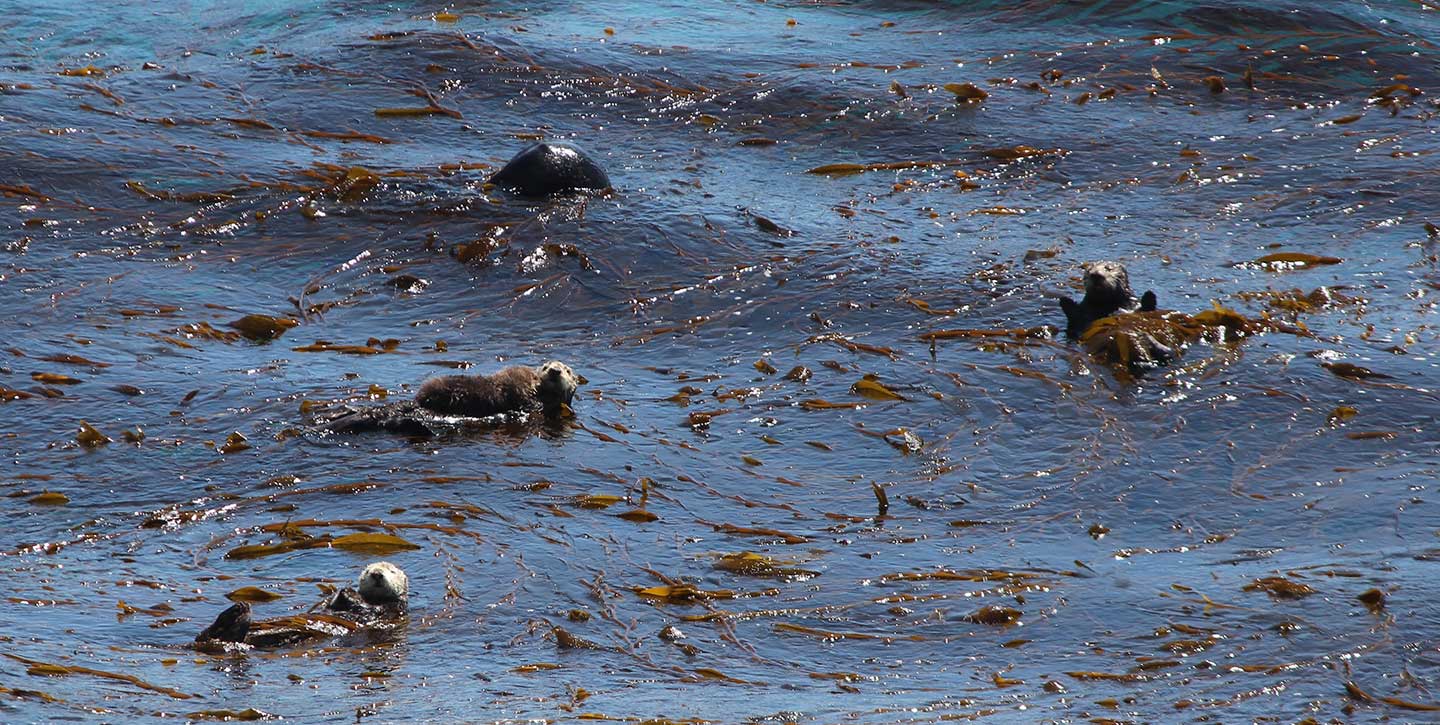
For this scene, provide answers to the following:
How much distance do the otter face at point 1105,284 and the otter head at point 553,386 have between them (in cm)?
256

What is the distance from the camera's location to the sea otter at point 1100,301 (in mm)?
7355

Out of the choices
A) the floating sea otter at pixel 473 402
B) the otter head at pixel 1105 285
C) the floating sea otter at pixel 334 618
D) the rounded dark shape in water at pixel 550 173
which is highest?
the rounded dark shape in water at pixel 550 173

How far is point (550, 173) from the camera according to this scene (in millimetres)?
8906

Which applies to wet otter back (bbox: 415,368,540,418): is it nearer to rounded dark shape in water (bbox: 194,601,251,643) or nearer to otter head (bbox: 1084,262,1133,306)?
rounded dark shape in water (bbox: 194,601,251,643)

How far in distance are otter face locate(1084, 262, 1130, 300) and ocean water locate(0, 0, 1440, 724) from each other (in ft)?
0.81

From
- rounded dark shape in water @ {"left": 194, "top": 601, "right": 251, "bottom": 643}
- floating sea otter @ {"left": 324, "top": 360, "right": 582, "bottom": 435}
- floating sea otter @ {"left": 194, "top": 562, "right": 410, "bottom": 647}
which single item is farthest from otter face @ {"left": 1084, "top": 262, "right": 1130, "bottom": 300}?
rounded dark shape in water @ {"left": 194, "top": 601, "right": 251, "bottom": 643}

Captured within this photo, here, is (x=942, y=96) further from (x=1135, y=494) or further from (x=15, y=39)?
(x=15, y=39)

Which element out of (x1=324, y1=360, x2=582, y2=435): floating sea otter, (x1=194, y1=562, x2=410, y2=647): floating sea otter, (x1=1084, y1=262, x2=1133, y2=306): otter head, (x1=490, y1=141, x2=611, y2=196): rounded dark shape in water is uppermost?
(x1=490, y1=141, x2=611, y2=196): rounded dark shape in water

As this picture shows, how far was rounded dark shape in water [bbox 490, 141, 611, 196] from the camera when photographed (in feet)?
29.2

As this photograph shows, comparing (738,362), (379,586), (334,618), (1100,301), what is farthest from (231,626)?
(1100,301)

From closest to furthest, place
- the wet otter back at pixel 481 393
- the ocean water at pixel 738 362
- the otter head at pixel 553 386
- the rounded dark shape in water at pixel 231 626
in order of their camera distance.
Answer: the rounded dark shape in water at pixel 231 626
the ocean water at pixel 738 362
the wet otter back at pixel 481 393
the otter head at pixel 553 386

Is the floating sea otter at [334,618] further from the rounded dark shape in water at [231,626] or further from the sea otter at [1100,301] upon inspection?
the sea otter at [1100,301]

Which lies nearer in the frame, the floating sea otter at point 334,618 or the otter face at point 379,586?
the floating sea otter at point 334,618

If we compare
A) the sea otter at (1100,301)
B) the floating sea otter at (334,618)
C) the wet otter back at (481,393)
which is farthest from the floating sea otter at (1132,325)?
the floating sea otter at (334,618)
